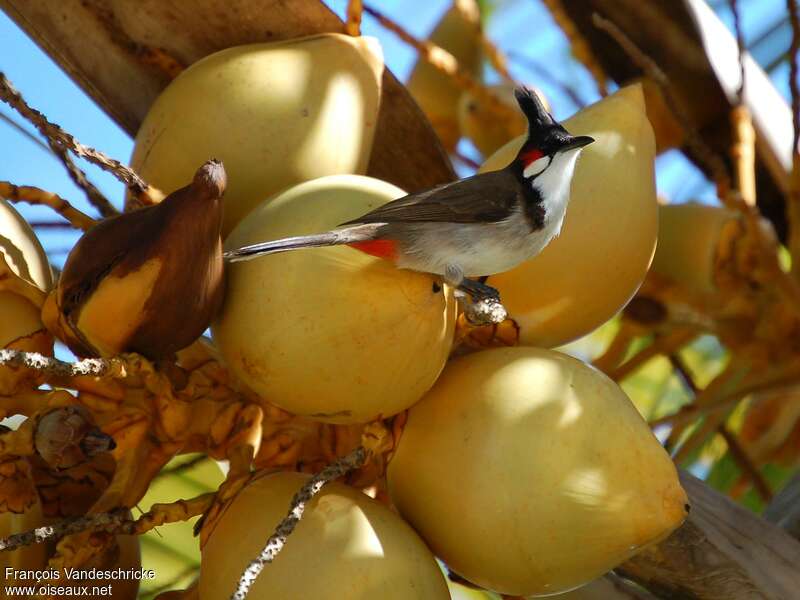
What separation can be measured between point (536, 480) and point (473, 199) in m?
0.39

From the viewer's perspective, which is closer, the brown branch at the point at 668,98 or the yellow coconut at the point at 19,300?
the yellow coconut at the point at 19,300

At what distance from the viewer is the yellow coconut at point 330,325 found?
3.56 feet

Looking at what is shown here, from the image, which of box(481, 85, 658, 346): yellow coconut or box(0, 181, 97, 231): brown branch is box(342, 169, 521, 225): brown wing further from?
box(0, 181, 97, 231): brown branch

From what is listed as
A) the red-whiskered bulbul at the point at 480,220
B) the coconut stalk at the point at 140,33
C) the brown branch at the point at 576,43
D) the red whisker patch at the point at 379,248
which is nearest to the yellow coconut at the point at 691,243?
the brown branch at the point at 576,43

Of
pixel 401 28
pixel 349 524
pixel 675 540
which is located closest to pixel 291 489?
pixel 349 524

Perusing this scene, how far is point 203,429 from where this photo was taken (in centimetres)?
124

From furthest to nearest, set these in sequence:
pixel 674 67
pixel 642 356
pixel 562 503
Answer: pixel 674 67 → pixel 642 356 → pixel 562 503

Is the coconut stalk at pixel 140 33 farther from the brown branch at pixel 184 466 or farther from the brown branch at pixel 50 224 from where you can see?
the brown branch at pixel 184 466

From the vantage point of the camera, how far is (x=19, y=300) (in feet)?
3.92

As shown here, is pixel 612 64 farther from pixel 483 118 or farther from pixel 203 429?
pixel 203 429

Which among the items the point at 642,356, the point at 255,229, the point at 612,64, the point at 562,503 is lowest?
the point at 642,356

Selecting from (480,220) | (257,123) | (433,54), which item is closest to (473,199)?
(480,220)

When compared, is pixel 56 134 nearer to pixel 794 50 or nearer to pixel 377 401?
pixel 377 401

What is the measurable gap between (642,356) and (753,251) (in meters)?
0.24
